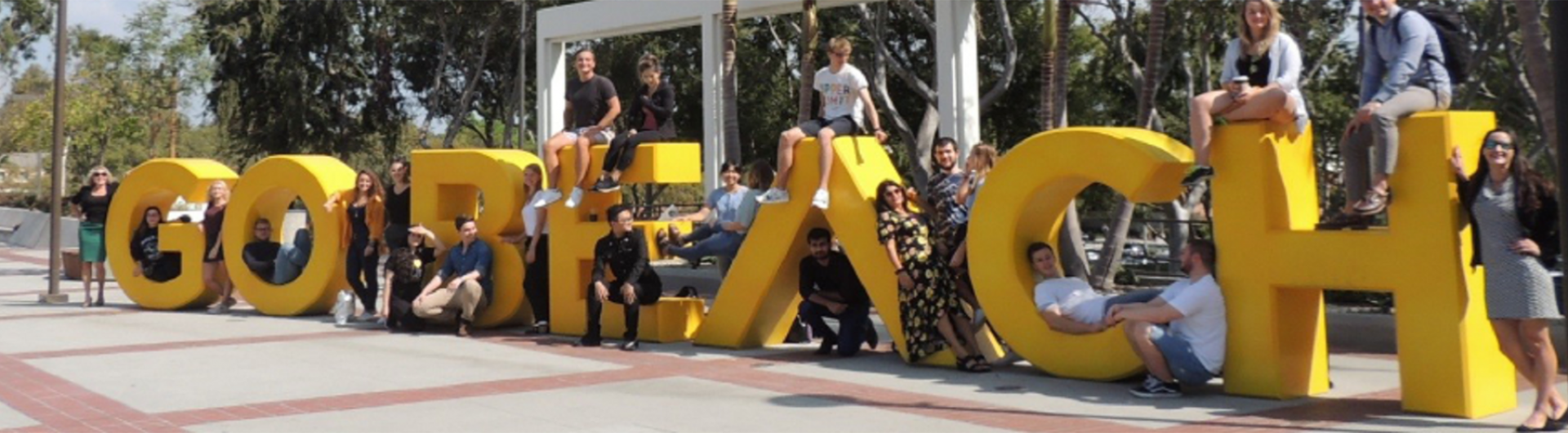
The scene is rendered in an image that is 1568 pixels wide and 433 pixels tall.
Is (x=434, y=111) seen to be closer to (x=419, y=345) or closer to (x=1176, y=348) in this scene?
(x=419, y=345)

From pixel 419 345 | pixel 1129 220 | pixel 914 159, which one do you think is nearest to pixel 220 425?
pixel 419 345

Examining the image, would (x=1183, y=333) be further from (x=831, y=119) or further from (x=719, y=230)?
(x=719, y=230)

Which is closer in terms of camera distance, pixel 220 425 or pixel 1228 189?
pixel 220 425

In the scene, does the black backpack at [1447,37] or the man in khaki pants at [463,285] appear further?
the man in khaki pants at [463,285]

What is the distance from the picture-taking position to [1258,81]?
30.7 feet

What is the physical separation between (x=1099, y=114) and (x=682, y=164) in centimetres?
2034

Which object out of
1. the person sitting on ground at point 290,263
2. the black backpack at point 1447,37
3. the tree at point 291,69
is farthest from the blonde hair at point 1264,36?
the tree at point 291,69

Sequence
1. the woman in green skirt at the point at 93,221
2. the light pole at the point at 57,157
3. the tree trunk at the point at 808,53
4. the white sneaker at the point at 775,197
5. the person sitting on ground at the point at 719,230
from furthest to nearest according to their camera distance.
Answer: the light pole at the point at 57,157
the woman in green skirt at the point at 93,221
the tree trunk at the point at 808,53
the person sitting on ground at the point at 719,230
the white sneaker at the point at 775,197

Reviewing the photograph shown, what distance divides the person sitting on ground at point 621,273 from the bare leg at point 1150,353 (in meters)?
A: 4.69

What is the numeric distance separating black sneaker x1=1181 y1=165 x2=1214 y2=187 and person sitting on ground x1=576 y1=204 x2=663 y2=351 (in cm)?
505

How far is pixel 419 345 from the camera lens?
13414mm

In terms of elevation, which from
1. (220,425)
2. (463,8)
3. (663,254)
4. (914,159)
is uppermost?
(463,8)

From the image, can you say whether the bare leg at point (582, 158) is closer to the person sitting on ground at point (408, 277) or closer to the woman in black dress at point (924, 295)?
the person sitting on ground at point (408, 277)

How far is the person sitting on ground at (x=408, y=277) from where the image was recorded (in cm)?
1466
